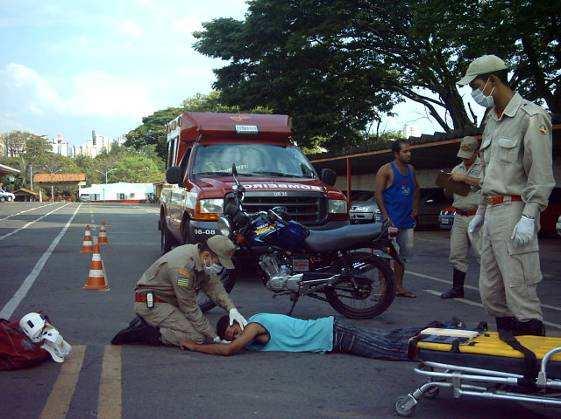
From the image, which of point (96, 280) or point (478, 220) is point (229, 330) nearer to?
point (478, 220)

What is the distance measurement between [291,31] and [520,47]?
1024 centimetres

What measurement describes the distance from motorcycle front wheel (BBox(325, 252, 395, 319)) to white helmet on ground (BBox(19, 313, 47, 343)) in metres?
3.07

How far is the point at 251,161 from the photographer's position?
10.7 m

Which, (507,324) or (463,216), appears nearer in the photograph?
(507,324)

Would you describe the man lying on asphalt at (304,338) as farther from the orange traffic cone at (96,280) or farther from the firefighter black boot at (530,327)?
the orange traffic cone at (96,280)

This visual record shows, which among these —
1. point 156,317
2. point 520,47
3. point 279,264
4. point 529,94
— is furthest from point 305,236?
point 529,94

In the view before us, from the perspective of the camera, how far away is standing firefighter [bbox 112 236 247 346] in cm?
556

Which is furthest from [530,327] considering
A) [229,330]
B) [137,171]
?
[137,171]

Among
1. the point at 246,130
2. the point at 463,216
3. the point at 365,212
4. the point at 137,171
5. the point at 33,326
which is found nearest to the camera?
the point at 33,326

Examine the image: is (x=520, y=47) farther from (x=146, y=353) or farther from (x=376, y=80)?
(x=146, y=353)

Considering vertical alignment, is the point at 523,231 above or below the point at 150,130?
below

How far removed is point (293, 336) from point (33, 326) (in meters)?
2.02

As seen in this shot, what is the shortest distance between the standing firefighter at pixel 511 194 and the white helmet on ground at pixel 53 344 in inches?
125

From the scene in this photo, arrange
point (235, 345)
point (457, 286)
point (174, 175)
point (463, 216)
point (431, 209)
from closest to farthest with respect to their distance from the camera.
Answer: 1. point (235, 345)
2. point (463, 216)
3. point (457, 286)
4. point (174, 175)
5. point (431, 209)
